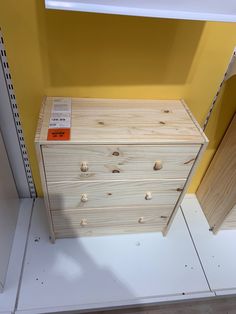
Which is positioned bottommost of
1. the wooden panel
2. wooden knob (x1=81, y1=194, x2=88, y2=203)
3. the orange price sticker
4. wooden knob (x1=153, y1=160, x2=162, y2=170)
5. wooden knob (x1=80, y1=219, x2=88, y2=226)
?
the wooden panel

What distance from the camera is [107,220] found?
115 cm

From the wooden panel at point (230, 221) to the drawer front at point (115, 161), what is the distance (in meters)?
0.46

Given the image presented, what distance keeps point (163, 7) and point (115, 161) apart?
48cm

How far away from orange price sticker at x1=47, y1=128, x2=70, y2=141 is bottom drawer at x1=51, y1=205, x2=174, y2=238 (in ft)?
1.29

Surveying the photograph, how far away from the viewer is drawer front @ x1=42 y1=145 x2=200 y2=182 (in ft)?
2.71

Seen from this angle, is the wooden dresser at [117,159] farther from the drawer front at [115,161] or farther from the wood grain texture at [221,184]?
the wood grain texture at [221,184]

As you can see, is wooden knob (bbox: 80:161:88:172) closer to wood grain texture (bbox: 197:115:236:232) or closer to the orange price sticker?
the orange price sticker

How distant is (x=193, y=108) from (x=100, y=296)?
0.92 m

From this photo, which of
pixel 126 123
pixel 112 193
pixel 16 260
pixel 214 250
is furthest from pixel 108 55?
pixel 214 250

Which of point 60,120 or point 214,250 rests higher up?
point 60,120

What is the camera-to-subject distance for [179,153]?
89 cm

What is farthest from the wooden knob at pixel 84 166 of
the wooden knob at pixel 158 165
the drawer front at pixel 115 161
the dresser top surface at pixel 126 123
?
the wooden knob at pixel 158 165

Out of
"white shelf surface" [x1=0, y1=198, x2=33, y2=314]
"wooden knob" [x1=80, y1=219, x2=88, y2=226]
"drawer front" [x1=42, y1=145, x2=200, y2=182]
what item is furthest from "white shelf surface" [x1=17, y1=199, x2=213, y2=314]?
"drawer front" [x1=42, y1=145, x2=200, y2=182]

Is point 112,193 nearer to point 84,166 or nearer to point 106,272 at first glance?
point 84,166
